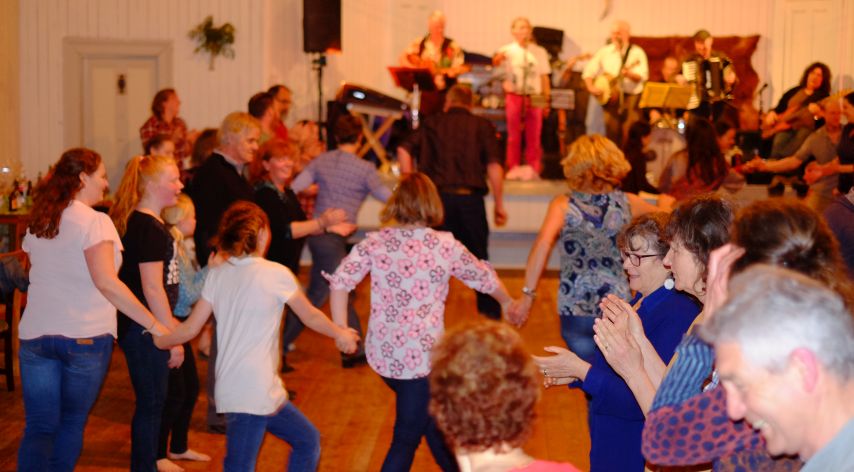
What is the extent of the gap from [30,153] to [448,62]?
472 cm

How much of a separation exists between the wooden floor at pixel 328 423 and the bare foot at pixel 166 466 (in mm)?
112

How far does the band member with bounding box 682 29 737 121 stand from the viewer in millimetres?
11781

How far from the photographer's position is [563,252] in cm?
470

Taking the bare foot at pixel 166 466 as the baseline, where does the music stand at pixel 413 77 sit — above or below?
above

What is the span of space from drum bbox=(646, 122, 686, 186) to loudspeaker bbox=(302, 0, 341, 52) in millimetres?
3794

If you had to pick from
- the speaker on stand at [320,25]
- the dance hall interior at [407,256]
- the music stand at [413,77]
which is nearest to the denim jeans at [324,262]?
the dance hall interior at [407,256]

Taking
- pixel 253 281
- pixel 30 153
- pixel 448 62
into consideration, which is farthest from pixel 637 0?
pixel 253 281

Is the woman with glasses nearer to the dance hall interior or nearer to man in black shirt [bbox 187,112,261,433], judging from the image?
the dance hall interior

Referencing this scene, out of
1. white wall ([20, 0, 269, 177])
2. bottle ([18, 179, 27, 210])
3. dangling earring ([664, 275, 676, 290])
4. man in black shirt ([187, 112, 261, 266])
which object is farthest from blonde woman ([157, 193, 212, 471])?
white wall ([20, 0, 269, 177])

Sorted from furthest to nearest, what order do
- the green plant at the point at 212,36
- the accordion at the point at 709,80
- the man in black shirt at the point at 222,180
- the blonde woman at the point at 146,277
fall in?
the accordion at the point at 709,80 → the green plant at the point at 212,36 → the man in black shirt at the point at 222,180 → the blonde woman at the point at 146,277

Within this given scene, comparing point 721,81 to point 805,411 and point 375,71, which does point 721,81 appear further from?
point 805,411

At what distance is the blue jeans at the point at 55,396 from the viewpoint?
3.76m

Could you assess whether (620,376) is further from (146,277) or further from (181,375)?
(181,375)

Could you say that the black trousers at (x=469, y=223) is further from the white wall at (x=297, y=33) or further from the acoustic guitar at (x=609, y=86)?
the acoustic guitar at (x=609, y=86)
